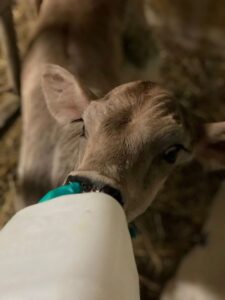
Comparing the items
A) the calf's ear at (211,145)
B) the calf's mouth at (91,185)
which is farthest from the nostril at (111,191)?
the calf's ear at (211,145)

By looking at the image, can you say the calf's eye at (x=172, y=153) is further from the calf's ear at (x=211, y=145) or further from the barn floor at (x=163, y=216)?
the barn floor at (x=163, y=216)

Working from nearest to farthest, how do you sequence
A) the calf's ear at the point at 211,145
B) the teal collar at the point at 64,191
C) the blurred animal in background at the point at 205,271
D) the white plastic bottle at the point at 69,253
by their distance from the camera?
the white plastic bottle at the point at 69,253
the teal collar at the point at 64,191
the calf's ear at the point at 211,145
the blurred animal in background at the point at 205,271

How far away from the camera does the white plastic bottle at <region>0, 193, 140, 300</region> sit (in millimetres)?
1136

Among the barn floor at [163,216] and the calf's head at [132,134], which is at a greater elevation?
the calf's head at [132,134]

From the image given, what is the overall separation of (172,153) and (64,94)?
0.50m

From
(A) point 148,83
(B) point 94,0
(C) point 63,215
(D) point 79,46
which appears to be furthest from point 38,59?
(C) point 63,215

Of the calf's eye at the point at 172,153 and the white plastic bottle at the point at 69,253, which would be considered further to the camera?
the calf's eye at the point at 172,153

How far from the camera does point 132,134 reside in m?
2.00

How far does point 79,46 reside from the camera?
2861mm

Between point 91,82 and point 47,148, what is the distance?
41 centimetres

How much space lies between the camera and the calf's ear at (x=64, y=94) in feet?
7.57

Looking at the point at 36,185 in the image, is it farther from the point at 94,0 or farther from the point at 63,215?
the point at 63,215

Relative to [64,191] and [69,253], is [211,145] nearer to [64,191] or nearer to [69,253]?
[64,191]

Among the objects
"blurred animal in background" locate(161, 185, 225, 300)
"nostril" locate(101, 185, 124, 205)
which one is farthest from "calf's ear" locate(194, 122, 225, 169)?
"blurred animal in background" locate(161, 185, 225, 300)
